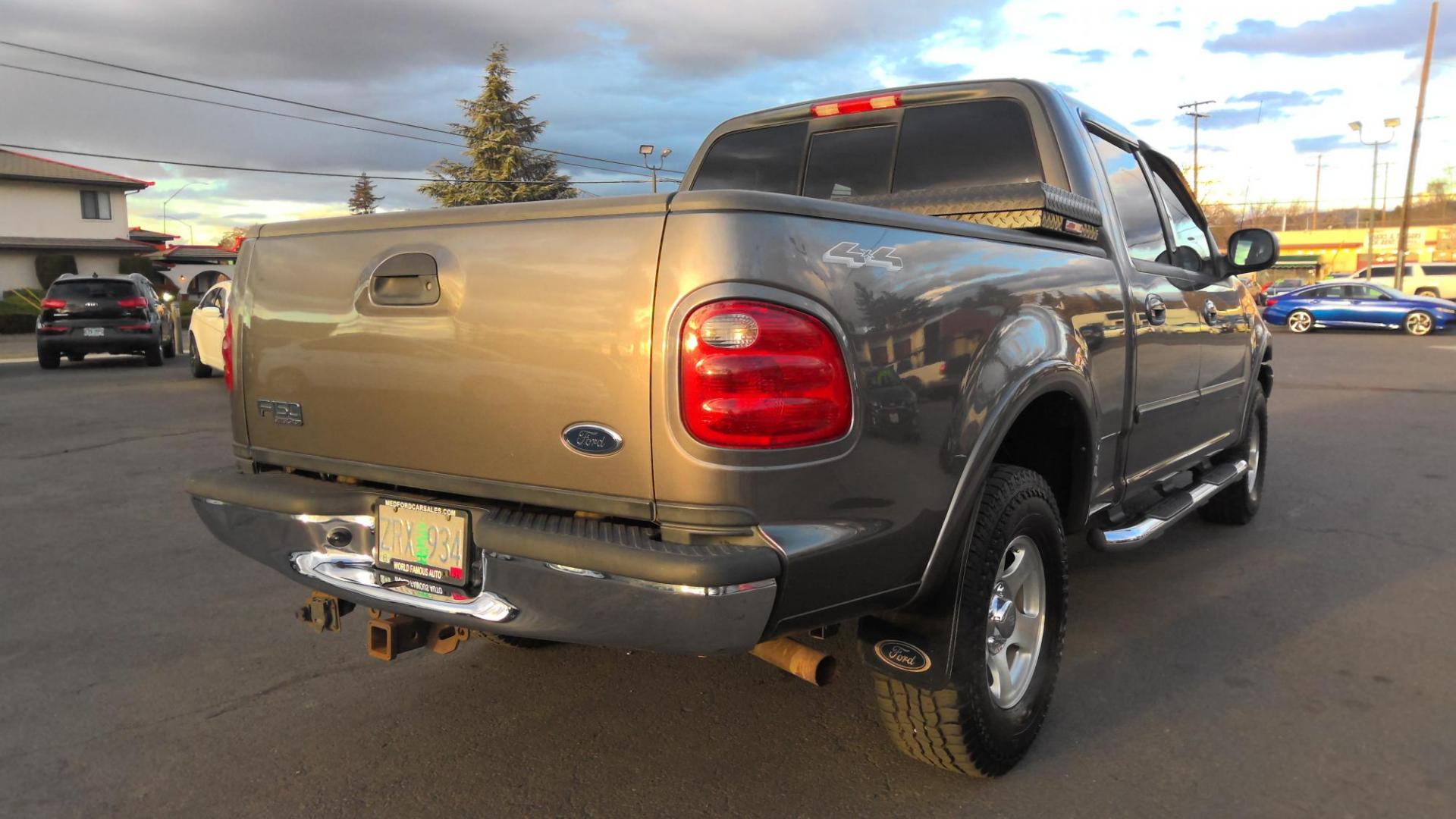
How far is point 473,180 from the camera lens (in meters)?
43.3

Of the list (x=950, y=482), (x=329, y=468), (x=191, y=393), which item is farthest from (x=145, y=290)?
(x=950, y=482)

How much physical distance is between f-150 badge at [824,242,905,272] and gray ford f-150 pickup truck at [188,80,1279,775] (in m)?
0.01

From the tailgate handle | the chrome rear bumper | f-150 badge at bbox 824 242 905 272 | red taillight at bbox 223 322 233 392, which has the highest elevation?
f-150 badge at bbox 824 242 905 272

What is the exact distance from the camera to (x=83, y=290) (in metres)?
17.4

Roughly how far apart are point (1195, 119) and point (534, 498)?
64.3 metres

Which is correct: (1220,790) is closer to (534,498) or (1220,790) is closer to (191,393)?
(534,498)

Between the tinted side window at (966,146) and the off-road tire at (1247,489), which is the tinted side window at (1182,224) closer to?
the off-road tire at (1247,489)

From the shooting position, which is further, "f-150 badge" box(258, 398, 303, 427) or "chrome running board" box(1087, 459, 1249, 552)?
"chrome running board" box(1087, 459, 1249, 552)

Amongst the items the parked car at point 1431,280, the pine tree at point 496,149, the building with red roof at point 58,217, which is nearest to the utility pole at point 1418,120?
the parked car at point 1431,280

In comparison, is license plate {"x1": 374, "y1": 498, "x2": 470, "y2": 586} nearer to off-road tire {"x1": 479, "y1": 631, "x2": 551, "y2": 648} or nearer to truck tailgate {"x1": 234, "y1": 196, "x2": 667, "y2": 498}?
truck tailgate {"x1": 234, "y1": 196, "x2": 667, "y2": 498}

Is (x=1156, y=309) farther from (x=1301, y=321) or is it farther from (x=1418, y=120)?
(x=1418, y=120)

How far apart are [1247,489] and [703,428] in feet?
15.6

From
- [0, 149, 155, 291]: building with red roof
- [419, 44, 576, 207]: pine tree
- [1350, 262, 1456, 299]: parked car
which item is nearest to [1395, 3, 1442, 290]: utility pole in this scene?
[1350, 262, 1456, 299]: parked car

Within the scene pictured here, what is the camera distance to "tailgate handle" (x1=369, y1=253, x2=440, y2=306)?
8.66ft
